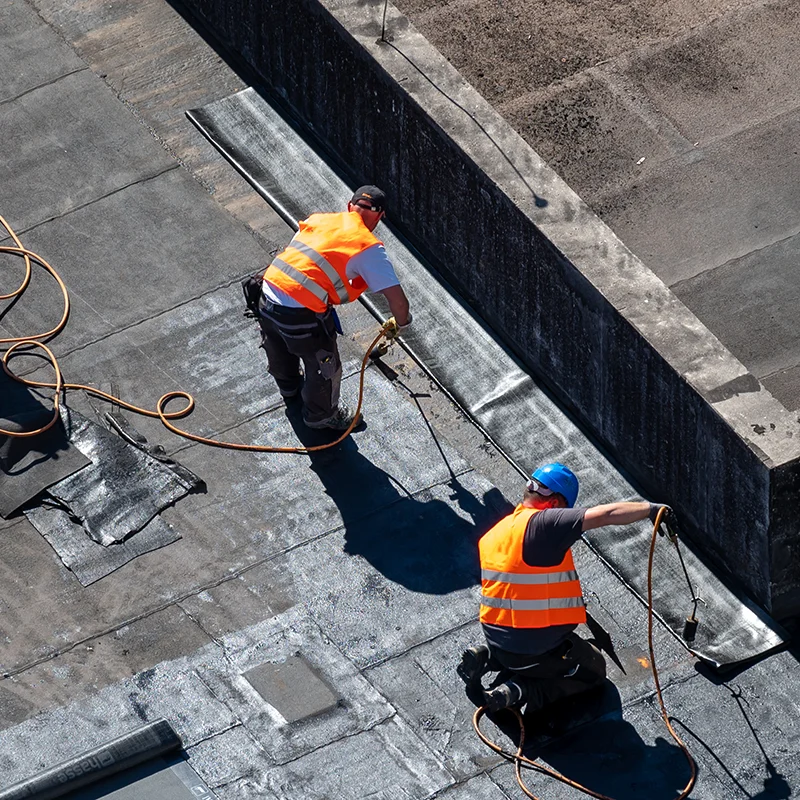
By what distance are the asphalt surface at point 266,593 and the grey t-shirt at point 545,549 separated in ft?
1.65

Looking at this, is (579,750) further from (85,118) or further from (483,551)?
(85,118)

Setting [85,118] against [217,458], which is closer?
[217,458]

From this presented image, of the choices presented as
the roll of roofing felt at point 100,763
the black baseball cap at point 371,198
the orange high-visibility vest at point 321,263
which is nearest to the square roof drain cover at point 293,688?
the roll of roofing felt at point 100,763

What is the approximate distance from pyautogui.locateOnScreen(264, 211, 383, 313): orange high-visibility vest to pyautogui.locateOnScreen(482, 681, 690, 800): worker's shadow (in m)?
2.59

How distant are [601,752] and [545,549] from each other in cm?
107

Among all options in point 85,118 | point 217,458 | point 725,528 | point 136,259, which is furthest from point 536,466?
point 85,118

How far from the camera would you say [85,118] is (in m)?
11.7

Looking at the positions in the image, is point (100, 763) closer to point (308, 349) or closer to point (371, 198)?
point (308, 349)

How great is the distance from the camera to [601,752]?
320 inches

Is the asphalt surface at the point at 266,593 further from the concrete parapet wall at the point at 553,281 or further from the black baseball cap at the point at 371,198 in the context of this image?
the black baseball cap at the point at 371,198

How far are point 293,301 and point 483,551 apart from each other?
76.9 inches

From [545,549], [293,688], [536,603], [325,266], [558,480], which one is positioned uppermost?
[325,266]

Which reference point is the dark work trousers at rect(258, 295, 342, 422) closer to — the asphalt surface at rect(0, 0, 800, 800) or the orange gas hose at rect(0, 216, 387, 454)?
the orange gas hose at rect(0, 216, 387, 454)

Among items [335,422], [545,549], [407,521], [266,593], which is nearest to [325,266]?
[335,422]
